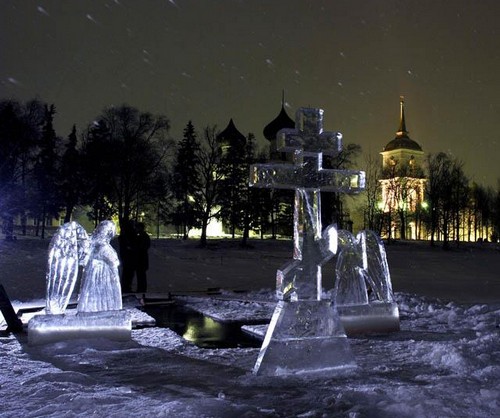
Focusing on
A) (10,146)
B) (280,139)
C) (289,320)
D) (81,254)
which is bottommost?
(289,320)

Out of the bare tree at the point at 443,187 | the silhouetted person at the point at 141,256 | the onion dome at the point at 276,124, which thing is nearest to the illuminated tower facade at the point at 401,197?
the bare tree at the point at 443,187

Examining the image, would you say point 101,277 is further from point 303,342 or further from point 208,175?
point 208,175

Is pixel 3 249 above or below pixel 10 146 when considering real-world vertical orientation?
below

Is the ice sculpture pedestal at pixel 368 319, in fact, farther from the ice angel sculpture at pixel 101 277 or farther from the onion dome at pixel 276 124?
the onion dome at pixel 276 124

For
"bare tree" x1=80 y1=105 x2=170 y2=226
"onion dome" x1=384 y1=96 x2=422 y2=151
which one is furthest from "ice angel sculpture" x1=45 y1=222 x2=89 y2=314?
"onion dome" x1=384 y1=96 x2=422 y2=151

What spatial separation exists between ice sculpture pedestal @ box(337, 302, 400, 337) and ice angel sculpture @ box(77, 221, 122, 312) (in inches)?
140

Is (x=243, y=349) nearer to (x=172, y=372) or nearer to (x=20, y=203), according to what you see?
(x=172, y=372)

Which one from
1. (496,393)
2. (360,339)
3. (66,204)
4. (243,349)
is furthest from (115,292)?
(66,204)

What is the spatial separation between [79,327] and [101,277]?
77cm

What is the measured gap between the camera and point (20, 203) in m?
39.2

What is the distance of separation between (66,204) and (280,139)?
46.3 meters

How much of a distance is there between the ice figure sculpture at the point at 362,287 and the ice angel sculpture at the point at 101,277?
140 inches

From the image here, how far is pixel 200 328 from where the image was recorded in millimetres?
9422

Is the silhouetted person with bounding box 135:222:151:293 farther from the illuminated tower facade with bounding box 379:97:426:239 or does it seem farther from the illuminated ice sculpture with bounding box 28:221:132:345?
the illuminated tower facade with bounding box 379:97:426:239
